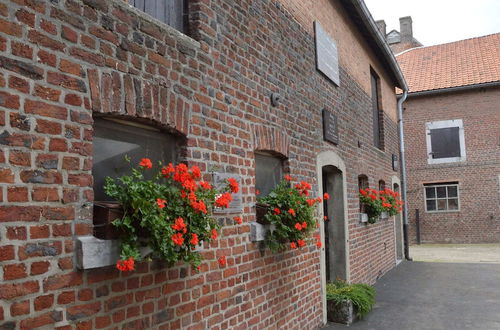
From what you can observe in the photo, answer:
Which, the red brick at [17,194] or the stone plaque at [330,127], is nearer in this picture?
the red brick at [17,194]

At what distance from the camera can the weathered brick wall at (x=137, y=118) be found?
2.28 m

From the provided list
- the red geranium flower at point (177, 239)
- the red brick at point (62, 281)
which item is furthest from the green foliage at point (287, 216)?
the red brick at point (62, 281)

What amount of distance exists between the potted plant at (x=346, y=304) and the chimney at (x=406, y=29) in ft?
87.4

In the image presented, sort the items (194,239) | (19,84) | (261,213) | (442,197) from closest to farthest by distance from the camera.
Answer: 1. (19,84)
2. (194,239)
3. (261,213)
4. (442,197)

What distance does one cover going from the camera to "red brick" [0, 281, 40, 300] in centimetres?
214

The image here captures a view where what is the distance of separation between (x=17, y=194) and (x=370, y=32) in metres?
8.98

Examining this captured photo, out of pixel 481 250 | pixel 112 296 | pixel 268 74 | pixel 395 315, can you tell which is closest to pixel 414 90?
pixel 481 250

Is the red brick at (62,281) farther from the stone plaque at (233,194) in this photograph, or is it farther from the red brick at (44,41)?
the stone plaque at (233,194)

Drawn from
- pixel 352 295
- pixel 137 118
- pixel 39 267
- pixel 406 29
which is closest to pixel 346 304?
pixel 352 295

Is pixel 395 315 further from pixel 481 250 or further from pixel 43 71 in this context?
pixel 481 250

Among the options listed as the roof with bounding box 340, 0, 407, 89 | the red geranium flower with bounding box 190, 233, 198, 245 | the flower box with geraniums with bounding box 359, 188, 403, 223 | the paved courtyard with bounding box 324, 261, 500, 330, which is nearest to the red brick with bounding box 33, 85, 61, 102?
the red geranium flower with bounding box 190, 233, 198, 245

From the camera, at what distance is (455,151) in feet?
65.3

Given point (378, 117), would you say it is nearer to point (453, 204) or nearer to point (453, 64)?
point (453, 204)

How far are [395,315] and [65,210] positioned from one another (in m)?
5.82
